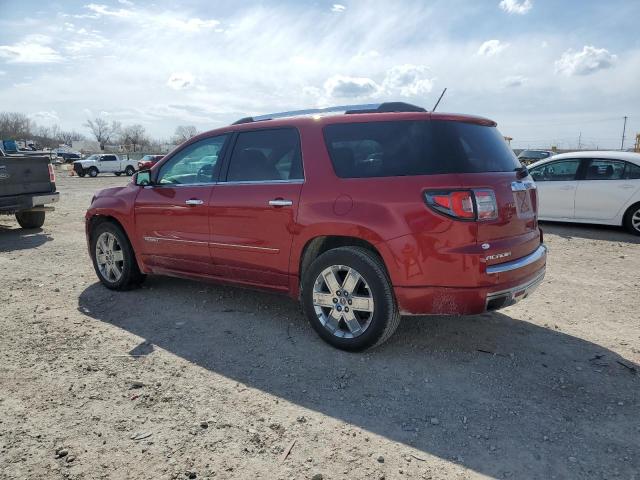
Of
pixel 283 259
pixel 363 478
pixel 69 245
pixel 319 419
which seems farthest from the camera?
pixel 69 245

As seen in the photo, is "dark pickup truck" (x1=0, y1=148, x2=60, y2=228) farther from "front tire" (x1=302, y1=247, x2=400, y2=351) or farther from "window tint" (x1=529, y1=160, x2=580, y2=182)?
"window tint" (x1=529, y1=160, x2=580, y2=182)

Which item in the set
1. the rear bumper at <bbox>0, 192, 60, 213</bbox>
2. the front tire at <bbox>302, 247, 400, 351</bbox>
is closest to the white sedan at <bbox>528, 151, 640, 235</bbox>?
the front tire at <bbox>302, 247, 400, 351</bbox>

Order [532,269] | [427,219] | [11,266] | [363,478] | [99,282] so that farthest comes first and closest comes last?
[11,266] → [99,282] → [532,269] → [427,219] → [363,478]

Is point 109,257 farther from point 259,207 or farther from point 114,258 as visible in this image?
point 259,207

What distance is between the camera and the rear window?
134 inches

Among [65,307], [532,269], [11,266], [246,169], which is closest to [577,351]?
[532,269]

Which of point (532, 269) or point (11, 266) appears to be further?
point (11, 266)

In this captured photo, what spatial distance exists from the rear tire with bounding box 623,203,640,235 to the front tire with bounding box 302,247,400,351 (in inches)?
291

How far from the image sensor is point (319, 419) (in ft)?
9.52

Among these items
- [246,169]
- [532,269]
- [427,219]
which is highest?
[246,169]

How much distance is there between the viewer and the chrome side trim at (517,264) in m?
3.31

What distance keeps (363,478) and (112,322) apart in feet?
10.00

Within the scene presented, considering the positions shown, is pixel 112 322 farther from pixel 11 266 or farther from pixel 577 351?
pixel 577 351

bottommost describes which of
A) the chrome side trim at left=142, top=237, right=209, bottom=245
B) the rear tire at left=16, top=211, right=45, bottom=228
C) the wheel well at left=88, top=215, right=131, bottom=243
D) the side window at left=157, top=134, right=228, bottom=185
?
the rear tire at left=16, top=211, right=45, bottom=228
